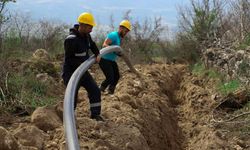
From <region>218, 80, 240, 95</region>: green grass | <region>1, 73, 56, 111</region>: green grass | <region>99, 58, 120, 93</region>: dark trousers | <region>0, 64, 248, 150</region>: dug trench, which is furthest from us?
<region>218, 80, 240, 95</region>: green grass

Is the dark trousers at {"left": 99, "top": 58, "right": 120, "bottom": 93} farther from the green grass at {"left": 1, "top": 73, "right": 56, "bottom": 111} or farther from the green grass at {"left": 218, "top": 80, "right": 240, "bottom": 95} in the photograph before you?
the green grass at {"left": 218, "top": 80, "right": 240, "bottom": 95}

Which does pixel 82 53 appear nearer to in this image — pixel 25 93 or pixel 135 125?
pixel 135 125

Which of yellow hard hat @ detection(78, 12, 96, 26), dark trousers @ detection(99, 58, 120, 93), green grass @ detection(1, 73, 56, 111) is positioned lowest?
green grass @ detection(1, 73, 56, 111)

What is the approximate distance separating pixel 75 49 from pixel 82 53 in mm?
178

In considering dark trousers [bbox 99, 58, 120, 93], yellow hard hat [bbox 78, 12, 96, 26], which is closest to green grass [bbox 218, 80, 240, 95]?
dark trousers [bbox 99, 58, 120, 93]

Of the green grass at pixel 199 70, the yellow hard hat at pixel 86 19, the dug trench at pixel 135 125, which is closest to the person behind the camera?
the dug trench at pixel 135 125

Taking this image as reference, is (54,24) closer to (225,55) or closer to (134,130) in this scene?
(225,55)

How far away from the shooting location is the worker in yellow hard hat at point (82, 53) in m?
6.56

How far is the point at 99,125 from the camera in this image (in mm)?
6426

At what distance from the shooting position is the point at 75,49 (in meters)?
6.65

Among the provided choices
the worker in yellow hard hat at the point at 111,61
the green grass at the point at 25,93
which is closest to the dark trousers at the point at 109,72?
the worker in yellow hard hat at the point at 111,61

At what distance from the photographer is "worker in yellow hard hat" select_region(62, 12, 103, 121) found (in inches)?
258

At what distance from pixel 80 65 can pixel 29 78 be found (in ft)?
8.85

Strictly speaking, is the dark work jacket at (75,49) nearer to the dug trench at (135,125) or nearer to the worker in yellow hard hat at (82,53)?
the worker in yellow hard hat at (82,53)
